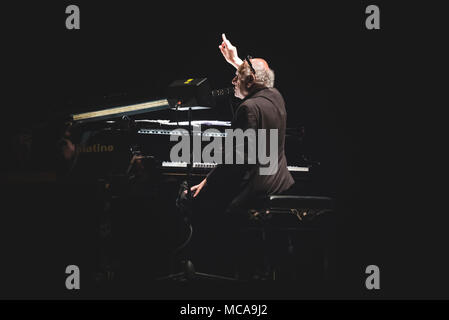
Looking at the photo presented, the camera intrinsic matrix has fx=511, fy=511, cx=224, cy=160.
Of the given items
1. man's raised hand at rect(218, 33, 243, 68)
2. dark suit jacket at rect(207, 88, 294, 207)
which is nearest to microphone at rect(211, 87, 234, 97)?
man's raised hand at rect(218, 33, 243, 68)

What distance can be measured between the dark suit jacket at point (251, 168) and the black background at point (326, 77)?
36.3 inches

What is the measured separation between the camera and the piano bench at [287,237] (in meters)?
3.36

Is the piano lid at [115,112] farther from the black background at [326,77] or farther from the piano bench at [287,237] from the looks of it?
the piano bench at [287,237]

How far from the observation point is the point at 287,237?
3.98 m

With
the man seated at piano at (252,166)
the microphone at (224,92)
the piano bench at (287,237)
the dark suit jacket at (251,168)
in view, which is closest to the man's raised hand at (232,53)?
the microphone at (224,92)

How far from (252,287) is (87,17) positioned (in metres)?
2.61

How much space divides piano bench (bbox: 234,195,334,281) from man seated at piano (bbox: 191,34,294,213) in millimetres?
105

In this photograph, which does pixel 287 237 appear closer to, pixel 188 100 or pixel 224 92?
pixel 224 92

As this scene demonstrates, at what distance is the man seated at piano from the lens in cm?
316

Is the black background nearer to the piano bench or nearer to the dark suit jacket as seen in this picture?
the piano bench

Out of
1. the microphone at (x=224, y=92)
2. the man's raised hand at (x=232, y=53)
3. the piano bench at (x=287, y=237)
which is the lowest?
the piano bench at (x=287, y=237)
